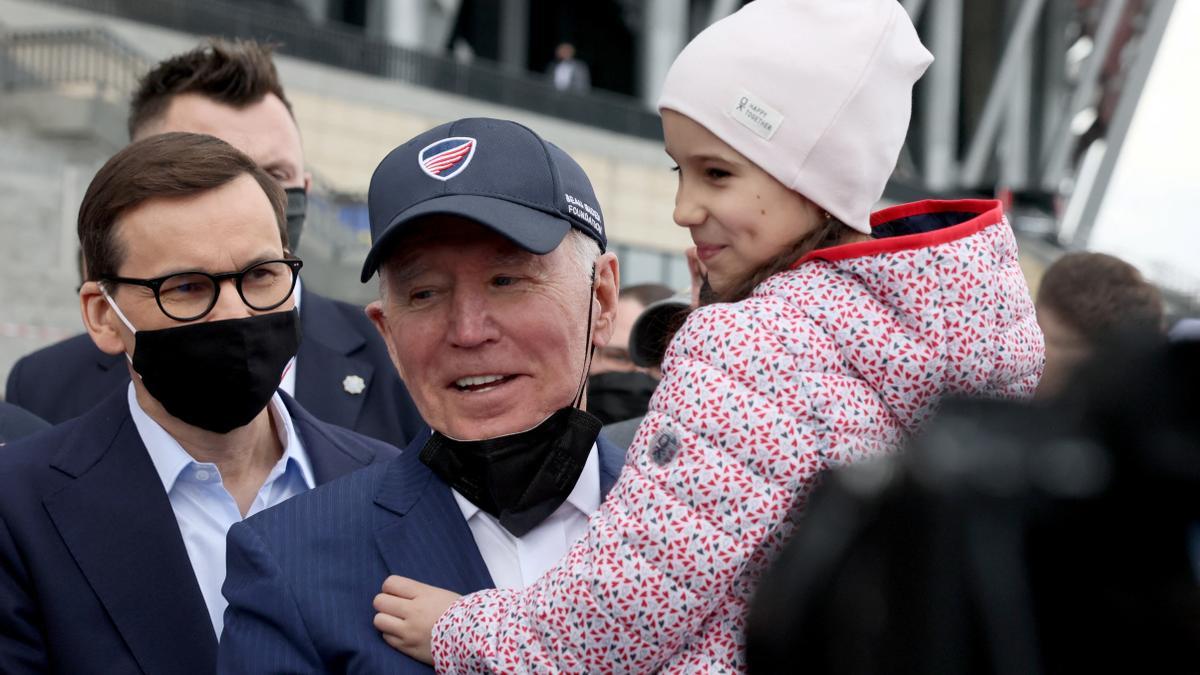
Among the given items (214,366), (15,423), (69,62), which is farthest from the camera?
(69,62)

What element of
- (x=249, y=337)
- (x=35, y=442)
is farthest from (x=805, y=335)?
(x=35, y=442)

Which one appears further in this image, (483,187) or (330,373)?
(330,373)

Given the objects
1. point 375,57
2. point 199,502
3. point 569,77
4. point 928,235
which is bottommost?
point 569,77

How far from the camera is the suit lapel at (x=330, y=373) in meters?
4.35

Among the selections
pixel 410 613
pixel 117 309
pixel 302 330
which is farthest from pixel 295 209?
pixel 410 613

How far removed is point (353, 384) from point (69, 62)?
16.6 m

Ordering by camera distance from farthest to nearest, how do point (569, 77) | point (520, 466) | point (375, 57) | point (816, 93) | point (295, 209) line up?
point (569, 77)
point (375, 57)
point (295, 209)
point (520, 466)
point (816, 93)

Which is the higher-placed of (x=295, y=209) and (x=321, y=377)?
(x=295, y=209)

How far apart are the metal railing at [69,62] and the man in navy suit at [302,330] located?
15048 millimetres

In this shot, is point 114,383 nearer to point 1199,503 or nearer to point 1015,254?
point 1015,254

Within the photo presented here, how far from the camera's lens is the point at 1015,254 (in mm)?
2203

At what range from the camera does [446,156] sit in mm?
2639

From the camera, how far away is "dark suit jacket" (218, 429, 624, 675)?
245cm

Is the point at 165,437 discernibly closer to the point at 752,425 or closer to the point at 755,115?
the point at 755,115
